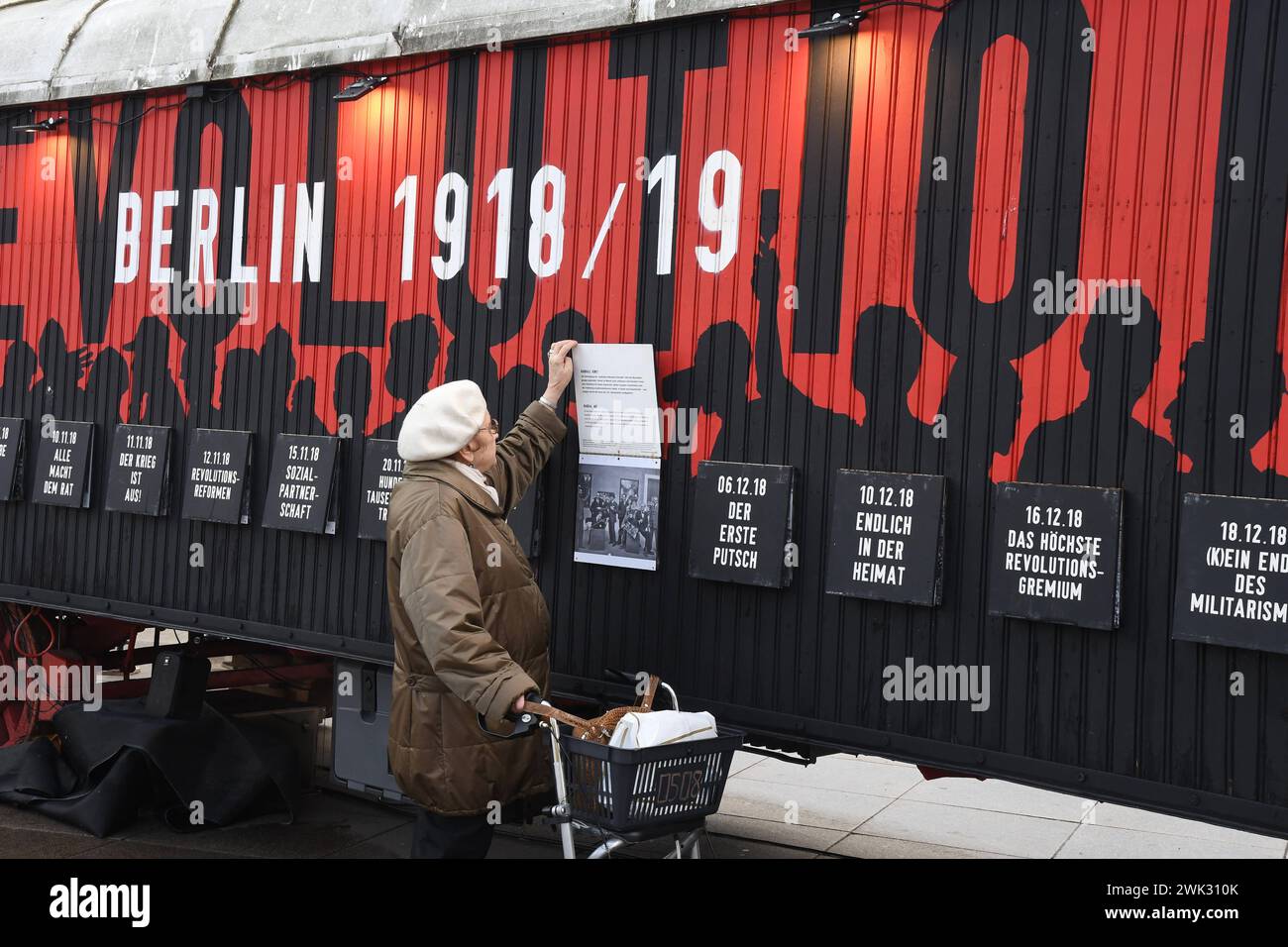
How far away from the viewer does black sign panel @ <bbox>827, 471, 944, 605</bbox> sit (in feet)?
14.4

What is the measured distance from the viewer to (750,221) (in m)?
4.93

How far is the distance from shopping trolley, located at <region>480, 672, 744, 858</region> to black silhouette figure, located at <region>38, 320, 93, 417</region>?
13.9 feet

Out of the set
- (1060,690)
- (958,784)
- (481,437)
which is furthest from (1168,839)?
(481,437)

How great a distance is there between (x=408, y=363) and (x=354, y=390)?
0.38 m

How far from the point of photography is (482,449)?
4605 mm

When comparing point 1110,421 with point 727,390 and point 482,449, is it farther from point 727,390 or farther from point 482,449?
point 482,449

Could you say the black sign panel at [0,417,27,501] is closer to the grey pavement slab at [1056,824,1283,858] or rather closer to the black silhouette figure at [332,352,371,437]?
the black silhouette figure at [332,352,371,437]

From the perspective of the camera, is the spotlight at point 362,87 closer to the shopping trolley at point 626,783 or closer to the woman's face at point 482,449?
the woman's face at point 482,449

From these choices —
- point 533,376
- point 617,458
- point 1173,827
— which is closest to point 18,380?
point 533,376

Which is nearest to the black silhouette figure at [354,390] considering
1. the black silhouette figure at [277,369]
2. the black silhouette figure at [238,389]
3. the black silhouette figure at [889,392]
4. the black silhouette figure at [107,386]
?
the black silhouette figure at [277,369]

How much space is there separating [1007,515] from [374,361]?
315 centimetres

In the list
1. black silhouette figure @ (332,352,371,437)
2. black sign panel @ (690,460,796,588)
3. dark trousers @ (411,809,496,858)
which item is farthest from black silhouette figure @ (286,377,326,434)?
dark trousers @ (411,809,496,858)

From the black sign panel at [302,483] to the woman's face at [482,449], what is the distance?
172cm

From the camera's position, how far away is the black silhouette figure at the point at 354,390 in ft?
20.0
